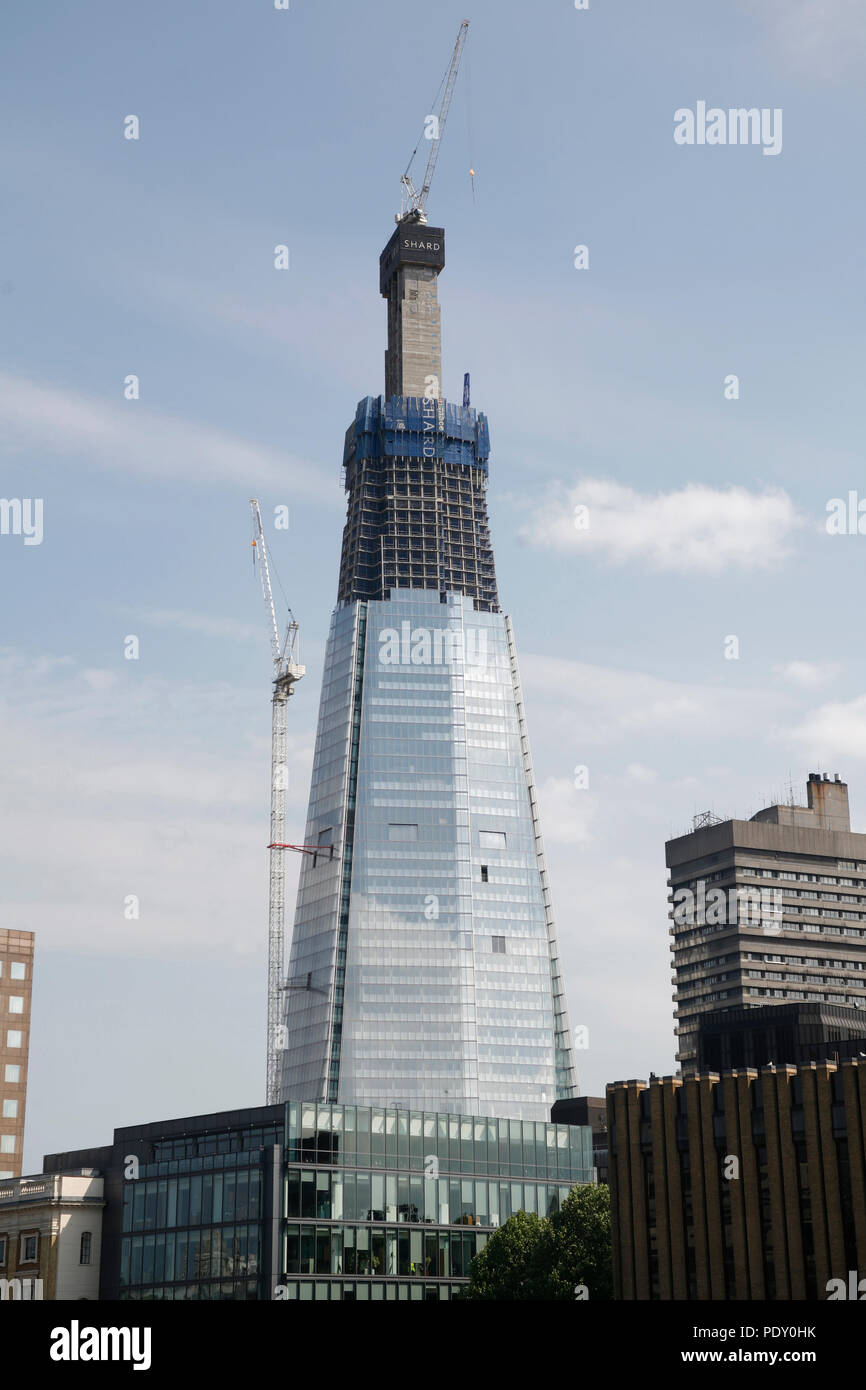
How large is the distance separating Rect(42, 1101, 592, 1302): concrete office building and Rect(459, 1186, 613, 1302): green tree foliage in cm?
1013

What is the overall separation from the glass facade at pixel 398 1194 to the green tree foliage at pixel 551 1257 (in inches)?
351

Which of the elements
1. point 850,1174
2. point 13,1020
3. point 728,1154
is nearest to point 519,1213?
point 728,1154

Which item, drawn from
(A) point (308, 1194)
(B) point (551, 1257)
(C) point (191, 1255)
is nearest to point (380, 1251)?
(A) point (308, 1194)

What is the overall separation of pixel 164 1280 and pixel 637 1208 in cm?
4229

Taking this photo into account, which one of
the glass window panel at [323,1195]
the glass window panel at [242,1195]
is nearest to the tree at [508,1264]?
the glass window panel at [323,1195]

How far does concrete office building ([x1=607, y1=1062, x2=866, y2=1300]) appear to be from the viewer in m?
102

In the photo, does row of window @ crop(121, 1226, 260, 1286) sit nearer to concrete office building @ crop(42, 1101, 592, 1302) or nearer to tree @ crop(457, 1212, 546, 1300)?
concrete office building @ crop(42, 1101, 592, 1302)

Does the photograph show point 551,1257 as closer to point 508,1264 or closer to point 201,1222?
point 508,1264

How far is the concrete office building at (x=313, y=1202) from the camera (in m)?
128

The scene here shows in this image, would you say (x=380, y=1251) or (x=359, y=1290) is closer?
(x=359, y=1290)

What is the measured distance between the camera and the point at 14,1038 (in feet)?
580

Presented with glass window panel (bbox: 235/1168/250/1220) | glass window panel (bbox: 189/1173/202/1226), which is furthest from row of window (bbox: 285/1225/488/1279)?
glass window panel (bbox: 189/1173/202/1226)

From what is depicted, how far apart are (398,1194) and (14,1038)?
195 feet

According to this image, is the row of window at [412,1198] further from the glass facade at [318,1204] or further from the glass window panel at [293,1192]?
the glass facade at [318,1204]
